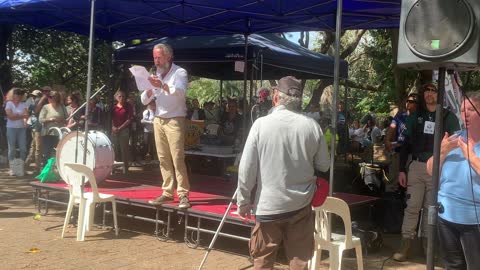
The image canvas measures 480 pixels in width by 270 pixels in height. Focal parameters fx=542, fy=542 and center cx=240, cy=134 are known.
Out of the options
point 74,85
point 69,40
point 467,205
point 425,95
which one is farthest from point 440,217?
point 74,85

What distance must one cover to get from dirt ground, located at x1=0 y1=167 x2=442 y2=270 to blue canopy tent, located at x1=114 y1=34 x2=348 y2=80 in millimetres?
4175

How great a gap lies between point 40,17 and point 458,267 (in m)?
8.08

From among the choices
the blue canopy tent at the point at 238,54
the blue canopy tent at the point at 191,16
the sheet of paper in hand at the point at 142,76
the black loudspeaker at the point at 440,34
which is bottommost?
the sheet of paper in hand at the point at 142,76

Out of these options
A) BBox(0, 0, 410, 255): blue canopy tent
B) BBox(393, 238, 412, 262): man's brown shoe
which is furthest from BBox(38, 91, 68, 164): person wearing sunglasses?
BBox(393, 238, 412, 262): man's brown shoe

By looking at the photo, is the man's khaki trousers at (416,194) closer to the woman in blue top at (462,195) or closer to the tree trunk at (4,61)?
the woman in blue top at (462,195)

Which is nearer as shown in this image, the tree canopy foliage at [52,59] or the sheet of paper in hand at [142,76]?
the sheet of paper in hand at [142,76]

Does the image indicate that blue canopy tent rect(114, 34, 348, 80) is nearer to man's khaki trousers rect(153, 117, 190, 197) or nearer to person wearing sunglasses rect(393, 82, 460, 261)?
man's khaki trousers rect(153, 117, 190, 197)

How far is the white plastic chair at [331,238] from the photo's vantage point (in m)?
4.91

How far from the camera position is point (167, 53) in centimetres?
620

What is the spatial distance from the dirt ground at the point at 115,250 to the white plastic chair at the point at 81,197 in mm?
175

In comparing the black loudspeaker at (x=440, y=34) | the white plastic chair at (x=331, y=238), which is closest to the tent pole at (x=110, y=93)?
the white plastic chair at (x=331, y=238)

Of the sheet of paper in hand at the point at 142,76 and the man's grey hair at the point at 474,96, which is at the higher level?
the sheet of paper in hand at the point at 142,76

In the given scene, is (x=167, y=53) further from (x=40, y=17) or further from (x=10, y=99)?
(x=10, y=99)

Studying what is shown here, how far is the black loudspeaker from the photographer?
11.0ft
